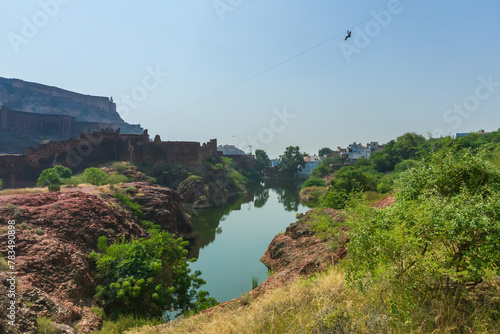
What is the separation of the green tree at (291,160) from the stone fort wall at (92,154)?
37.3 m

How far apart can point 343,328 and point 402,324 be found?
0.71m

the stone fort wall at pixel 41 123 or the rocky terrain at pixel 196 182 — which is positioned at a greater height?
the stone fort wall at pixel 41 123

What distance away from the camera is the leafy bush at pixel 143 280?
9250mm

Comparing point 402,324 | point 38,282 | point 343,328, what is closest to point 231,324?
point 343,328

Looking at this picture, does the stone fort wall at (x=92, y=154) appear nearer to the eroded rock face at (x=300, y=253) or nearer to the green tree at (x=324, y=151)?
the eroded rock face at (x=300, y=253)

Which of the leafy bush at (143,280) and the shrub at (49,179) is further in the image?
the shrub at (49,179)

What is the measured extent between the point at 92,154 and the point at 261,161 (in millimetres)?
48367

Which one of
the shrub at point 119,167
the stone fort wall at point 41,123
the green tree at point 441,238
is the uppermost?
the stone fort wall at point 41,123

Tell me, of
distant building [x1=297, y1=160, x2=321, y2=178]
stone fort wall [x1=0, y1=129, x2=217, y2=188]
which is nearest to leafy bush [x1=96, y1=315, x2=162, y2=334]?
stone fort wall [x1=0, y1=129, x2=217, y2=188]

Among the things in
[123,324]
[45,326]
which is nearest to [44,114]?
[123,324]

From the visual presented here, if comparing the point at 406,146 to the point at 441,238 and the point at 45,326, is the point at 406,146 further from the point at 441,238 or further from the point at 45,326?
the point at 45,326

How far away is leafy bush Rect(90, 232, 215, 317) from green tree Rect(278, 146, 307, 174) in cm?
7223

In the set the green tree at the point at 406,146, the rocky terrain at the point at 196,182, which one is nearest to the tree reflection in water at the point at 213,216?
the rocky terrain at the point at 196,182

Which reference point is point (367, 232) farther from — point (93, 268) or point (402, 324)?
point (93, 268)
